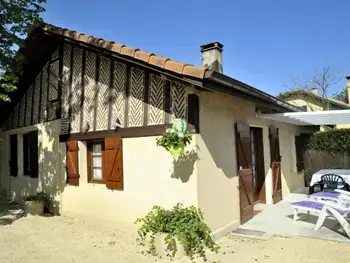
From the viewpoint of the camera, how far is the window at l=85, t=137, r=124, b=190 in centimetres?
724

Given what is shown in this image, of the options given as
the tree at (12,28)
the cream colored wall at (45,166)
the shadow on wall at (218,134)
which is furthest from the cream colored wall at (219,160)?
the tree at (12,28)

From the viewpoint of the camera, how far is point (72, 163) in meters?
8.66

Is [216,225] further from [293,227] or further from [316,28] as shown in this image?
[316,28]

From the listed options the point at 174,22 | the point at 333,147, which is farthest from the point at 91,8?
the point at 333,147

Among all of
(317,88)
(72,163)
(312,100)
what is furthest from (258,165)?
(317,88)

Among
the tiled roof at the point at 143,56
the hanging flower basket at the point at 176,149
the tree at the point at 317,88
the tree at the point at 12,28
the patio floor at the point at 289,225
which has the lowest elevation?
the patio floor at the point at 289,225

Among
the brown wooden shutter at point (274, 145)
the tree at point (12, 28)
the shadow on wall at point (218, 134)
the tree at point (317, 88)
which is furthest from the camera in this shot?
the tree at point (317, 88)

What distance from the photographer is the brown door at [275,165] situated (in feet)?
32.1

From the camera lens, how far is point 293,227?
6.92 m

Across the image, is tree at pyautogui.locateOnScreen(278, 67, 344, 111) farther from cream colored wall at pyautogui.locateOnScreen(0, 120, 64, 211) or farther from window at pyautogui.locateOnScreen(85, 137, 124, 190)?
window at pyautogui.locateOnScreen(85, 137, 124, 190)

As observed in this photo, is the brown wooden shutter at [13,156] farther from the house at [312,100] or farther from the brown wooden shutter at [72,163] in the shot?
the house at [312,100]

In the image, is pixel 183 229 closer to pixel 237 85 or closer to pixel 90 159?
pixel 237 85

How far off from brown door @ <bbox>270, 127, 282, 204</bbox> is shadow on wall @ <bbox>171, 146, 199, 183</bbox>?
184 inches

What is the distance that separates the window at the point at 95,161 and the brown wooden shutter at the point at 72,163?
372mm
